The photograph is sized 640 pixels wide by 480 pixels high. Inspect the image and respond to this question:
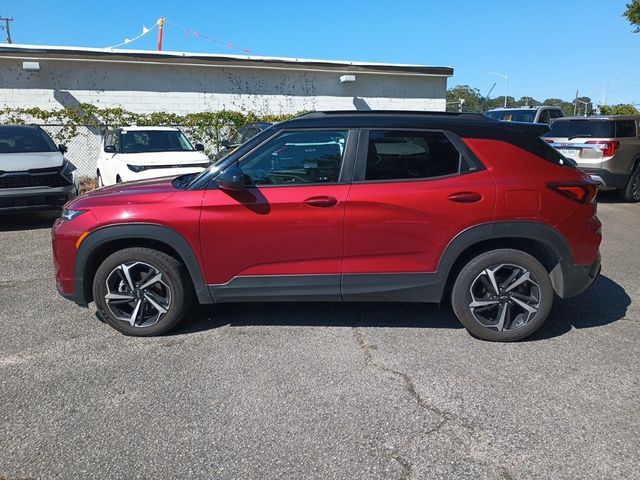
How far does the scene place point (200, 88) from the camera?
14.7 metres

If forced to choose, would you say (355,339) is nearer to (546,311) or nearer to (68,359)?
(546,311)

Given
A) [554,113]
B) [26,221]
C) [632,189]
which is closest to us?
[26,221]

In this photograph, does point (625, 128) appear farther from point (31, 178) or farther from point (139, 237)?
point (31, 178)

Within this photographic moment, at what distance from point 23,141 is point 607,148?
11.1 metres

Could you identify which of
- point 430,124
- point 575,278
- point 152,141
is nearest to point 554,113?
point 152,141

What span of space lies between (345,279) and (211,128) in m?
12.0

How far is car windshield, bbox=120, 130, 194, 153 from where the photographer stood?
9.52m

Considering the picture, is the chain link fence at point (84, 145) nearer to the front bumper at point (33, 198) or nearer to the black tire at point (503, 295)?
the front bumper at point (33, 198)

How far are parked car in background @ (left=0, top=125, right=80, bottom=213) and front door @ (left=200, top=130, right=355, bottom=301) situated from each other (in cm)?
548

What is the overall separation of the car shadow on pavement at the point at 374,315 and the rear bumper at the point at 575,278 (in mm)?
408

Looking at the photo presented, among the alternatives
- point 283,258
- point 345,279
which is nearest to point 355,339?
point 345,279

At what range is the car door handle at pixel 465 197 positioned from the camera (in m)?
3.70

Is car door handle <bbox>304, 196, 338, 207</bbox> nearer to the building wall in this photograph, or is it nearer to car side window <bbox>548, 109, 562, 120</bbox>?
the building wall

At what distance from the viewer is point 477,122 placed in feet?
12.8
